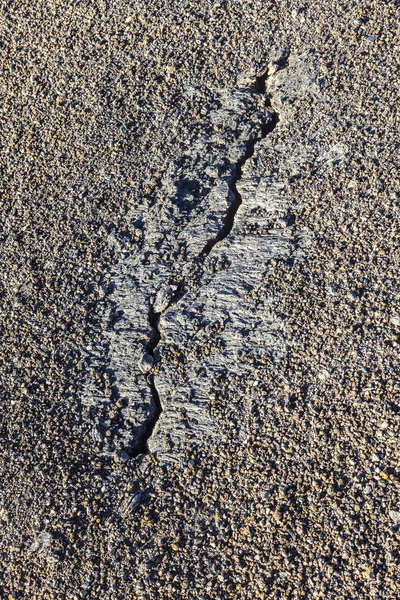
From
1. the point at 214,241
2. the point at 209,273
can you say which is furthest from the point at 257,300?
the point at 214,241

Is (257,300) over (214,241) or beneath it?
beneath

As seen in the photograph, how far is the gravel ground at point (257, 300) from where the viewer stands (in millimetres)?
2641

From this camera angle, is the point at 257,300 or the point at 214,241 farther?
the point at 214,241

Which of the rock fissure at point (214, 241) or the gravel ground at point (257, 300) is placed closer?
the gravel ground at point (257, 300)

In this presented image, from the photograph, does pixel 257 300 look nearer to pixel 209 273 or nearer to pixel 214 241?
pixel 209 273

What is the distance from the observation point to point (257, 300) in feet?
10.2

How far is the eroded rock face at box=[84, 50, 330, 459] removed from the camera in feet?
9.80

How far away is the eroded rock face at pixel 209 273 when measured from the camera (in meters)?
2.99

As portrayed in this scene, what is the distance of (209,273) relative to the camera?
3.26 m

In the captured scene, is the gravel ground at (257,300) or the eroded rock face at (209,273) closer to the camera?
the gravel ground at (257,300)

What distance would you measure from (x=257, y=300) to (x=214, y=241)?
433 mm

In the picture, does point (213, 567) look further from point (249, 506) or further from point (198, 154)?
point (198, 154)

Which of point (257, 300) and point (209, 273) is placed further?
point (209, 273)

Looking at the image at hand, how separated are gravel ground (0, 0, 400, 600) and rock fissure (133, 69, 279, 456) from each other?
9 centimetres
